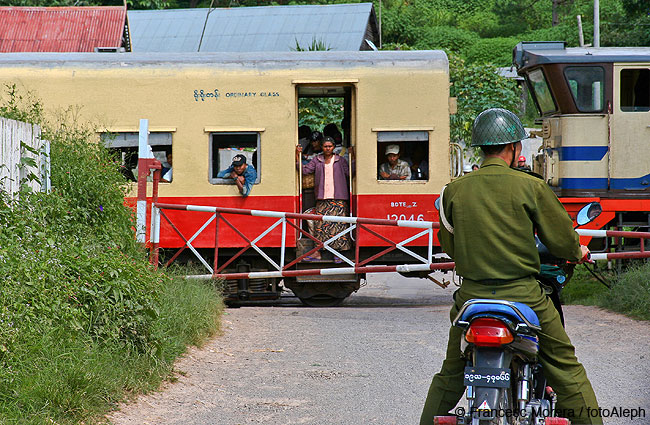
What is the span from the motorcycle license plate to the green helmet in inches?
44.8

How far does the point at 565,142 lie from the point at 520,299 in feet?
30.9

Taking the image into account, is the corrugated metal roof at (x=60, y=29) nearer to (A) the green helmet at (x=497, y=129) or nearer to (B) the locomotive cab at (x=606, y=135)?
(B) the locomotive cab at (x=606, y=135)

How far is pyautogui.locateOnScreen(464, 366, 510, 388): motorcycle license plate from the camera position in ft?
12.9

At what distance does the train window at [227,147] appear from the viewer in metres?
12.3

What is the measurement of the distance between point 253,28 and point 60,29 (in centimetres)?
955

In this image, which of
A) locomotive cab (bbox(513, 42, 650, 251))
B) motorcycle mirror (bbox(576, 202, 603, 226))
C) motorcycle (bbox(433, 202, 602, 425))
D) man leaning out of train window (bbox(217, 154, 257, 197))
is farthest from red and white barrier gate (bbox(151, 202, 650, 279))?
motorcycle (bbox(433, 202, 602, 425))

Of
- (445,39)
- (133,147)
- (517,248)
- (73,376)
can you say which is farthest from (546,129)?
(445,39)

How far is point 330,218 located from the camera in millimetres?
10945

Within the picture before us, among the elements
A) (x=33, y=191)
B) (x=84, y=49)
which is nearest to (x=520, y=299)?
(x=33, y=191)

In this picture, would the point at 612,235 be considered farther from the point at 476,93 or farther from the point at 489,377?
the point at 476,93

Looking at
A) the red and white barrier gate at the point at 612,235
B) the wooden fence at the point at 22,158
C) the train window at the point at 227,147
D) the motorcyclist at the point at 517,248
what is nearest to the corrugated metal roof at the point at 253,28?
the train window at the point at 227,147

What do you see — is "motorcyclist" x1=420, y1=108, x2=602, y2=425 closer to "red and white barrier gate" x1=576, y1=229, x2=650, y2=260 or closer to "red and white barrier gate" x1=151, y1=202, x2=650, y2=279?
"red and white barrier gate" x1=576, y1=229, x2=650, y2=260

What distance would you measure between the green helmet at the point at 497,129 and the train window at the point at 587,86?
9150mm

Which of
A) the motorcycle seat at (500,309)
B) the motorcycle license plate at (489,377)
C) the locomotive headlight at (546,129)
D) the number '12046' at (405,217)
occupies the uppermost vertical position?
the locomotive headlight at (546,129)
